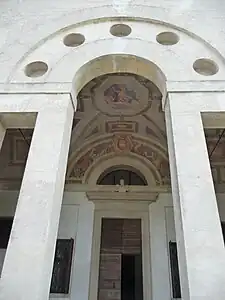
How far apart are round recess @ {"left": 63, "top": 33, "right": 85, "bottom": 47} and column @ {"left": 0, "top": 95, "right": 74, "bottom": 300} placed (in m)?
1.50

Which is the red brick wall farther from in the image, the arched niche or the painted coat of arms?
the arched niche

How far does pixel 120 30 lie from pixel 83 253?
14.8 feet

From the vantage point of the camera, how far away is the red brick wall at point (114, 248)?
266 inches

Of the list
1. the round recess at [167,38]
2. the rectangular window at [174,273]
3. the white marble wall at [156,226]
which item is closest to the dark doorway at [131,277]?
the white marble wall at [156,226]

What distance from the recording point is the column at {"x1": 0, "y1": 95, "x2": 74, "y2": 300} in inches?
126

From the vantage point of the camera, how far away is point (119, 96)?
783 cm

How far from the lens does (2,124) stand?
194 inches

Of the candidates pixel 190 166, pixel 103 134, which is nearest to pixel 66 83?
pixel 190 166

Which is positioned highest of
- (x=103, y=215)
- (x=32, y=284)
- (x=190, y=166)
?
(x=103, y=215)

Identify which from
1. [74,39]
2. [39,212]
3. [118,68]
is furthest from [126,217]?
[39,212]

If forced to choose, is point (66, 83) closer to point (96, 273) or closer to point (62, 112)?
point (62, 112)

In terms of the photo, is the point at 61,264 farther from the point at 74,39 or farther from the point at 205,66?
the point at 205,66

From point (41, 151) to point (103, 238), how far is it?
3.79 m

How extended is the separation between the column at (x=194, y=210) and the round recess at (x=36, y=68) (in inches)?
85.3
